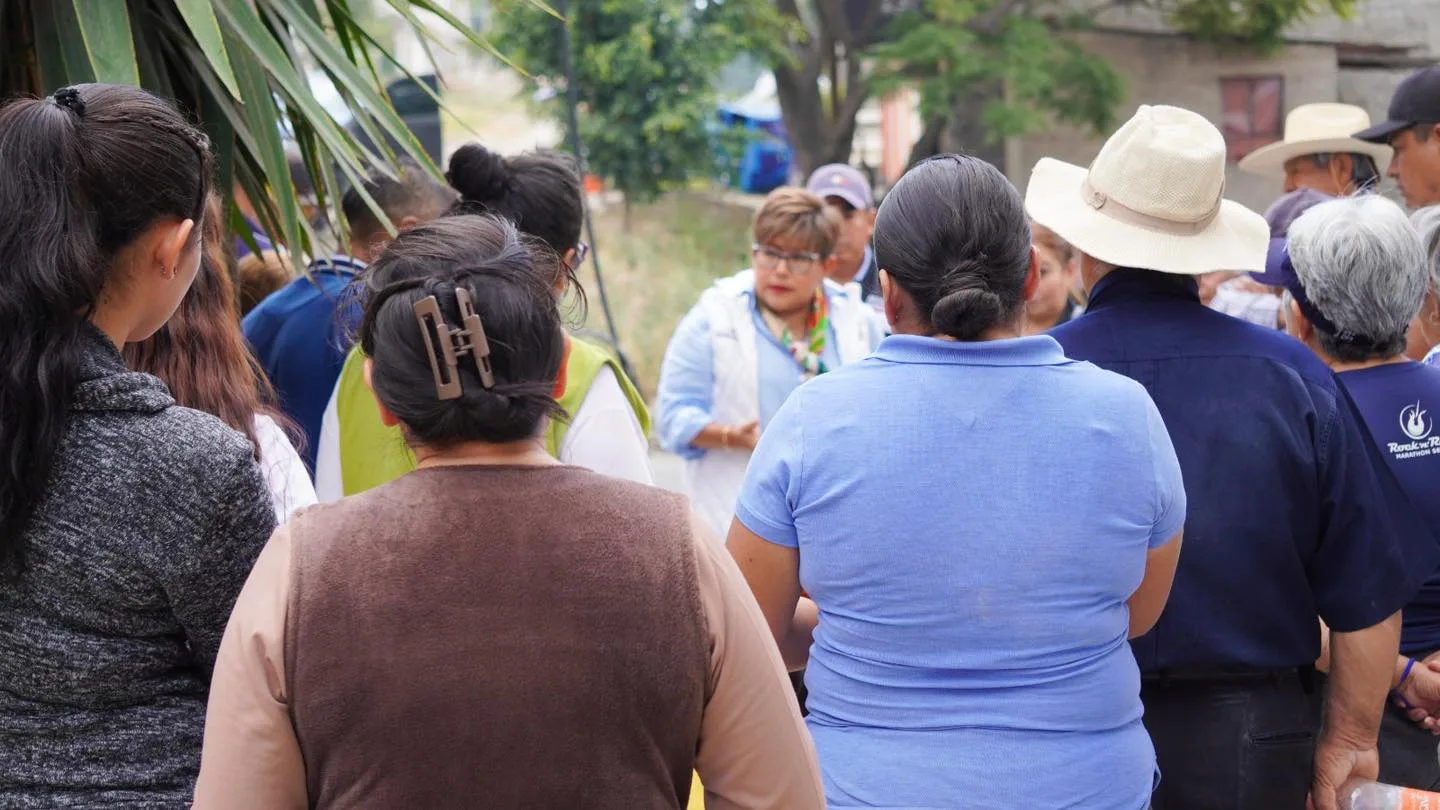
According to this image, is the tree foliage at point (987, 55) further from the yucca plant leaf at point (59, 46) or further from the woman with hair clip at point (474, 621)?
the woman with hair clip at point (474, 621)

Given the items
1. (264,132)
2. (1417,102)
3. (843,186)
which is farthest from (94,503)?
(843,186)

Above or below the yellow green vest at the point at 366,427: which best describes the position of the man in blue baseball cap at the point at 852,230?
below

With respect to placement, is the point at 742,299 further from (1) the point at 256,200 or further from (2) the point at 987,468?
(2) the point at 987,468

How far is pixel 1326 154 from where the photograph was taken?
5332 mm

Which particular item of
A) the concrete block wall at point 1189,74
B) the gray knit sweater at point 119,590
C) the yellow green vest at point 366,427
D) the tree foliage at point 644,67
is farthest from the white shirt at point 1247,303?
the tree foliage at point 644,67

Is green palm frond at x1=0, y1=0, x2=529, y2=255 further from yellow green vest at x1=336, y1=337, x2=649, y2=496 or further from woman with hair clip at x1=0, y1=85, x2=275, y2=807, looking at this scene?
woman with hair clip at x1=0, y1=85, x2=275, y2=807

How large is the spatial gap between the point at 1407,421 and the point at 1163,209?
69 cm

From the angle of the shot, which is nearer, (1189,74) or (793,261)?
(793,261)

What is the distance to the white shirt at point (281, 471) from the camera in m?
2.07

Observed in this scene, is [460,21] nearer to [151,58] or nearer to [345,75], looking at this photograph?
[345,75]

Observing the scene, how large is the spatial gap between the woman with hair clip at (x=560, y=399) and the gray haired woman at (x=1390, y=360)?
133 cm

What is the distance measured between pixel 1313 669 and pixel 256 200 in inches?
92.6

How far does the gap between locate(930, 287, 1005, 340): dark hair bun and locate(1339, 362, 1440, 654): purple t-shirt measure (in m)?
1.07

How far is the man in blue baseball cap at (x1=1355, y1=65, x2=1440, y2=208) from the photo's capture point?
4477mm
